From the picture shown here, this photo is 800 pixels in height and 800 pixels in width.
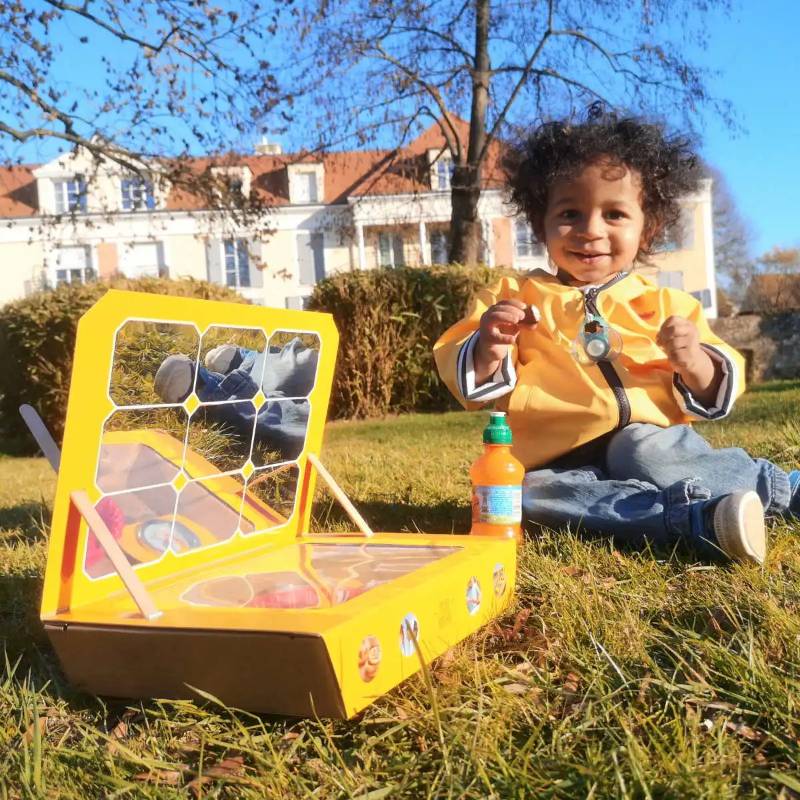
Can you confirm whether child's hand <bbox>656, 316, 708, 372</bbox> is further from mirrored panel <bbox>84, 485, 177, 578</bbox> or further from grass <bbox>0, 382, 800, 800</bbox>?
mirrored panel <bbox>84, 485, 177, 578</bbox>

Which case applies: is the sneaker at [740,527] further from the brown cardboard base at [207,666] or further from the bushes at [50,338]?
the bushes at [50,338]

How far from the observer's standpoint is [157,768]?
1.12 metres

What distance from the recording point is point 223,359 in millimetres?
1685

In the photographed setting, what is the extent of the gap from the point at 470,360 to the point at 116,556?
1173 millimetres

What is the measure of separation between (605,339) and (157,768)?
5.00 ft

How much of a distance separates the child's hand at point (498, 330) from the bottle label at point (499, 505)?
1.10 feet

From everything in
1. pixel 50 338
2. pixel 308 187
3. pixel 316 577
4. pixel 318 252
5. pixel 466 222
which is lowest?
pixel 316 577

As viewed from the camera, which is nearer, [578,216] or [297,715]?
[297,715]

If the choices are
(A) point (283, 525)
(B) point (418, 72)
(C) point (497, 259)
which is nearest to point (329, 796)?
(A) point (283, 525)

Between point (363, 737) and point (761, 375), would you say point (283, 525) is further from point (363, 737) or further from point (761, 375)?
point (761, 375)

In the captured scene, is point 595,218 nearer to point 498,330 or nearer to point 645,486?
point 498,330

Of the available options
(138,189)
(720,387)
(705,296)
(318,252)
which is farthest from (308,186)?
(720,387)

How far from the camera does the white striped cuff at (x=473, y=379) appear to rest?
221 centimetres

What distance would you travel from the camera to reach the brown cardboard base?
1.10 meters
